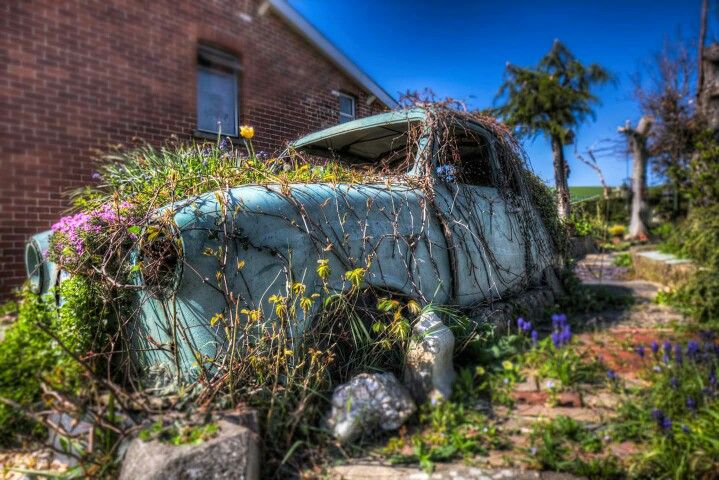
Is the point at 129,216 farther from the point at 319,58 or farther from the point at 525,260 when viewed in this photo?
the point at 319,58

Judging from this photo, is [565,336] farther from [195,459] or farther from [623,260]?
[623,260]

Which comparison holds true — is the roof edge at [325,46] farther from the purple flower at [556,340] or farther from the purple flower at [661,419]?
the purple flower at [661,419]

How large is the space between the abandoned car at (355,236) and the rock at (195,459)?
0.41m

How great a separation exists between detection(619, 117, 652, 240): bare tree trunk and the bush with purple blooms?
513 inches

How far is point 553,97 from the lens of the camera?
12.0 metres

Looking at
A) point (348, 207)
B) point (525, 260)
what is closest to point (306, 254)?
point (348, 207)

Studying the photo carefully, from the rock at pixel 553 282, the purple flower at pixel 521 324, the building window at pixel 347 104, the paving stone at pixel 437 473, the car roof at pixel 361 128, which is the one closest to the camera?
the paving stone at pixel 437 473

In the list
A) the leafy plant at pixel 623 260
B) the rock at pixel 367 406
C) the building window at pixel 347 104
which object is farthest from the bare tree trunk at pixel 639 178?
the rock at pixel 367 406

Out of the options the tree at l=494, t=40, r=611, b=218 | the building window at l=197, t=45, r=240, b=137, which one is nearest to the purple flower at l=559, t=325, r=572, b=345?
the building window at l=197, t=45, r=240, b=137

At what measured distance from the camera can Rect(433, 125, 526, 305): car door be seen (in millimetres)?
2758

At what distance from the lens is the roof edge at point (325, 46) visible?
5402 millimetres

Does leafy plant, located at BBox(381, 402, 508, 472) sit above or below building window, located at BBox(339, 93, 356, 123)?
below

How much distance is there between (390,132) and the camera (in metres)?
3.31

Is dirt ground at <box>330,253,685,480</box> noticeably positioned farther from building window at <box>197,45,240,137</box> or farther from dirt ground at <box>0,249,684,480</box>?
building window at <box>197,45,240,137</box>
